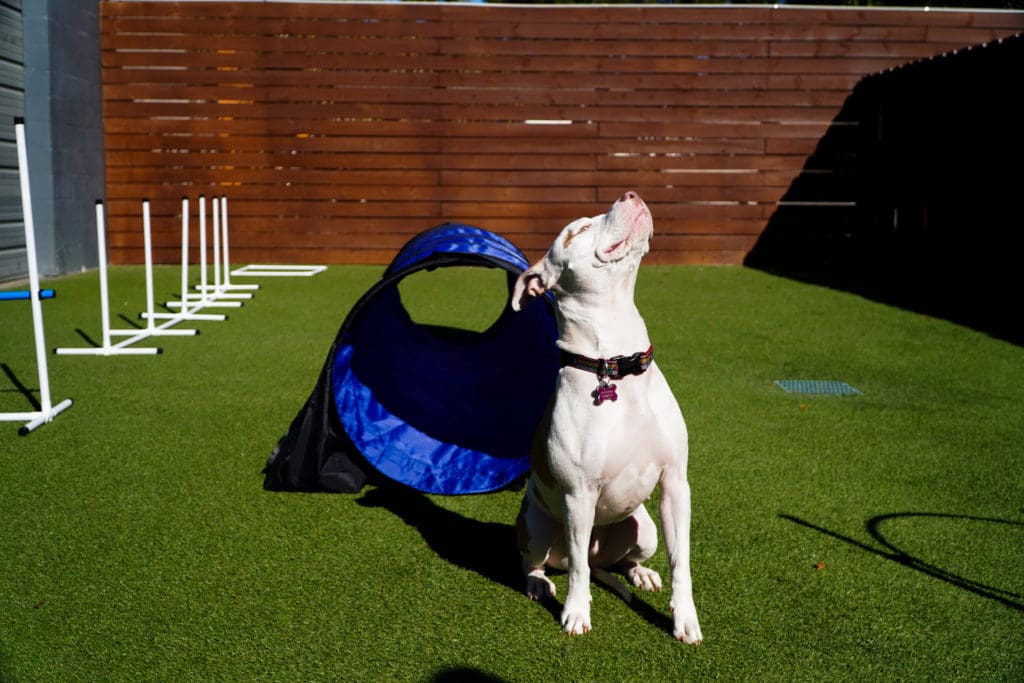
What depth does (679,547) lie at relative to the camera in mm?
3062

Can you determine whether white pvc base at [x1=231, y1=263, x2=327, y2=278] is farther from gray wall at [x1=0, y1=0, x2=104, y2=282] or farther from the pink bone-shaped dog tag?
the pink bone-shaped dog tag

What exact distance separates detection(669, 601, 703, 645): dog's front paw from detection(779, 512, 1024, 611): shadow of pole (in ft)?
3.58

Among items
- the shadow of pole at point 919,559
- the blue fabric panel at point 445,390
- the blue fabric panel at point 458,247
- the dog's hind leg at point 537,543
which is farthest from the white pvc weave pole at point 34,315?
the shadow of pole at point 919,559

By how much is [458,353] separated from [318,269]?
293 inches

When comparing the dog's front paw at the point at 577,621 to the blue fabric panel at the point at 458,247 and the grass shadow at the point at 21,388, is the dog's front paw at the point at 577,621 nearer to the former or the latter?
the blue fabric panel at the point at 458,247

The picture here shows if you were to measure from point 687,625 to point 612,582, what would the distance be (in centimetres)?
47

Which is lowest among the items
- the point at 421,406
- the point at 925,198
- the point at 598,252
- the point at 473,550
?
the point at 473,550

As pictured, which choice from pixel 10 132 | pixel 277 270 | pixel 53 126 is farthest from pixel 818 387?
pixel 53 126

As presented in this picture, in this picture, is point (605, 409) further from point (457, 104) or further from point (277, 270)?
point (457, 104)

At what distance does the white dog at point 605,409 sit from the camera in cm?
289

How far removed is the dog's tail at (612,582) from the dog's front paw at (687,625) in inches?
13.7

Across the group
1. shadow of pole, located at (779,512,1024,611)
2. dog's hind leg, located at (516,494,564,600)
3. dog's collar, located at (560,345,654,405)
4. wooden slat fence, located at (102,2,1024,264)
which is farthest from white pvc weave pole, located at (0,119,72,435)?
wooden slat fence, located at (102,2,1024,264)

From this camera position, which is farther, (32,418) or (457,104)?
(457,104)

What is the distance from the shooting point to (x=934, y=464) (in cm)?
498
